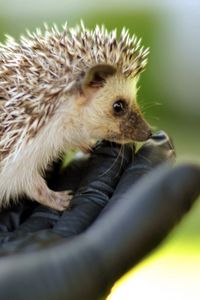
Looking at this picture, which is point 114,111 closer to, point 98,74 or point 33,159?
point 98,74

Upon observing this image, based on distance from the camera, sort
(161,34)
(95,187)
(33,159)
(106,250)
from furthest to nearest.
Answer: (161,34) → (33,159) → (95,187) → (106,250)

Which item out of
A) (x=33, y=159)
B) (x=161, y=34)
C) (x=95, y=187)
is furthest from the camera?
(x=161, y=34)

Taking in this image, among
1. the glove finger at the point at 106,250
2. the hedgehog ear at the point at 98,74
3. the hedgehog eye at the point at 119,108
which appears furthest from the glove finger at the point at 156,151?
the glove finger at the point at 106,250

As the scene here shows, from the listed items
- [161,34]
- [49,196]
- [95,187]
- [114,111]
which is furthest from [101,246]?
[161,34]

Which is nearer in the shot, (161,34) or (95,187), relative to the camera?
(95,187)

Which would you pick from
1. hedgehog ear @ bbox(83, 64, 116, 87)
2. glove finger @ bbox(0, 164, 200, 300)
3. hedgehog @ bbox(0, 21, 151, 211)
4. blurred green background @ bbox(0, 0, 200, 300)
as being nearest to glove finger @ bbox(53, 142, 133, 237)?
hedgehog @ bbox(0, 21, 151, 211)

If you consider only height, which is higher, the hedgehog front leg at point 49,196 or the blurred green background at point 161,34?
the blurred green background at point 161,34

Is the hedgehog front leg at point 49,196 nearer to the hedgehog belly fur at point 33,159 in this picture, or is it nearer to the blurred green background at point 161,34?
the hedgehog belly fur at point 33,159
